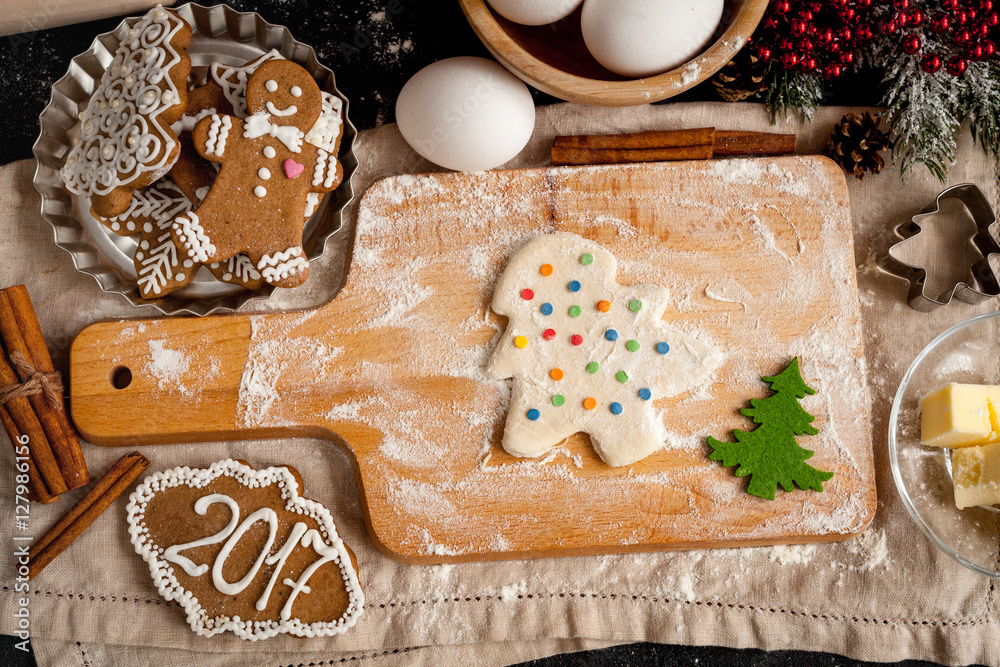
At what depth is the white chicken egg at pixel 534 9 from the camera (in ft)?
3.33

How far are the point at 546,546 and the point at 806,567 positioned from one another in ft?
1.57

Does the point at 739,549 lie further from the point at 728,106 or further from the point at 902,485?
the point at 728,106

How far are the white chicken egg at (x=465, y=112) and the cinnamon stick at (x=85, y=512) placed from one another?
774 millimetres

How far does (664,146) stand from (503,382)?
52 cm

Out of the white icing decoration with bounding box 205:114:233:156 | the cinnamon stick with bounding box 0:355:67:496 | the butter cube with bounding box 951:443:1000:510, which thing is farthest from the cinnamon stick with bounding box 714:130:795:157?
the cinnamon stick with bounding box 0:355:67:496

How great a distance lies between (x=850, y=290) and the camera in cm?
122

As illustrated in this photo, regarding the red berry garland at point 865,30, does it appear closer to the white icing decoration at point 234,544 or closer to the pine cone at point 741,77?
the pine cone at point 741,77

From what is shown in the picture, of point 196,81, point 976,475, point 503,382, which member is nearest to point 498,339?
point 503,382

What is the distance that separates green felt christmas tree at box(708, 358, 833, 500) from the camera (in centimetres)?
117

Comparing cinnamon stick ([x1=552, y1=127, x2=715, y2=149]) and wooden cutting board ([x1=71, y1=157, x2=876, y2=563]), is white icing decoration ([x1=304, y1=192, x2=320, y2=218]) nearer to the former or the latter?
wooden cutting board ([x1=71, y1=157, x2=876, y2=563])

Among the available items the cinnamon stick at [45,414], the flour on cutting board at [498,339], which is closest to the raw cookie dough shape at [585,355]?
the flour on cutting board at [498,339]

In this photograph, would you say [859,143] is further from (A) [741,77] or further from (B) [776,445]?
(B) [776,445]

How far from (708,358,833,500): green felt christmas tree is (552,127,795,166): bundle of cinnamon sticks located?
15.7 inches

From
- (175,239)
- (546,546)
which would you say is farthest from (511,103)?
(546,546)
